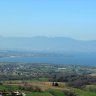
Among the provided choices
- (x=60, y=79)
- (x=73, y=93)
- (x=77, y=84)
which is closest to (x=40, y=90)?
(x=73, y=93)

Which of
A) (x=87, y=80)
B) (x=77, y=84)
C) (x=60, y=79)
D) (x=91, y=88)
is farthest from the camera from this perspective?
(x=60, y=79)

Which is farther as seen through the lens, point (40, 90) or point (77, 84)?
point (77, 84)

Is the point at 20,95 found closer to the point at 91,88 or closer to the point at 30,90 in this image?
the point at 30,90

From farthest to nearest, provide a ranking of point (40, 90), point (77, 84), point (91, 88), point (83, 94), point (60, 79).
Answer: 1. point (60, 79)
2. point (77, 84)
3. point (91, 88)
4. point (40, 90)
5. point (83, 94)

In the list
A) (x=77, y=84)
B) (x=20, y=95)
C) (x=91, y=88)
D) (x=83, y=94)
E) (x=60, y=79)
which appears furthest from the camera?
(x=60, y=79)

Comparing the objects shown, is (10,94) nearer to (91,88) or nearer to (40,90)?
(40,90)

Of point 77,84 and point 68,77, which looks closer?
point 77,84

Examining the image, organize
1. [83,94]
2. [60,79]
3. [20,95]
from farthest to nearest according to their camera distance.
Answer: [60,79] < [83,94] < [20,95]

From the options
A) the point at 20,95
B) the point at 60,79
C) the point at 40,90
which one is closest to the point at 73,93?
the point at 40,90
